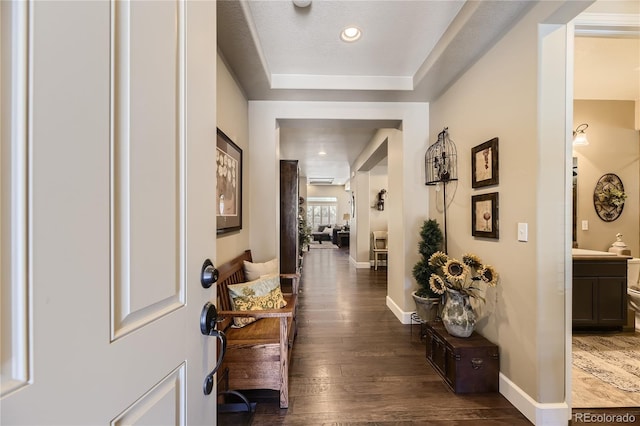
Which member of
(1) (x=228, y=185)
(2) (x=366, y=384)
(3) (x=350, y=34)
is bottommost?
(2) (x=366, y=384)

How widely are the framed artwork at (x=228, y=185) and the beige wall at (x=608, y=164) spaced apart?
417cm

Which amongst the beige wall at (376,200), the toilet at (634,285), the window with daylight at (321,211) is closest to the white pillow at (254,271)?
the toilet at (634,285)

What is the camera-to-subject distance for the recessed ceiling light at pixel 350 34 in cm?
218

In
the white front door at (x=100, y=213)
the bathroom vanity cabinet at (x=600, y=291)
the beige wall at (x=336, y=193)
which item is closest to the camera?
the white front door at (x=100, y=213)

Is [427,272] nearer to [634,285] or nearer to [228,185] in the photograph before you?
[228,185]

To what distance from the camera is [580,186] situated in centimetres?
356

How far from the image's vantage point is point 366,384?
84.4 inches

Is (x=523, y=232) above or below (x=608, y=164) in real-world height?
below

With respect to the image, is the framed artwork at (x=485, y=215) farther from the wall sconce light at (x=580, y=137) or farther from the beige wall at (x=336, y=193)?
the beige wall at (x=336, y=193)

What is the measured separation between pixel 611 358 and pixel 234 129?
3929 millimetres

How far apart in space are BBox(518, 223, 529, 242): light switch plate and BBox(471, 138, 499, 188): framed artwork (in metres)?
0.39

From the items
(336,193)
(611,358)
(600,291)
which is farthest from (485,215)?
(336,193)

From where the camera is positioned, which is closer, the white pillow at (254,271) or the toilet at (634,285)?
the white pillow at (254,271)

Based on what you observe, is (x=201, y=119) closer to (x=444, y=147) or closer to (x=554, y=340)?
(x=554, y=340)
